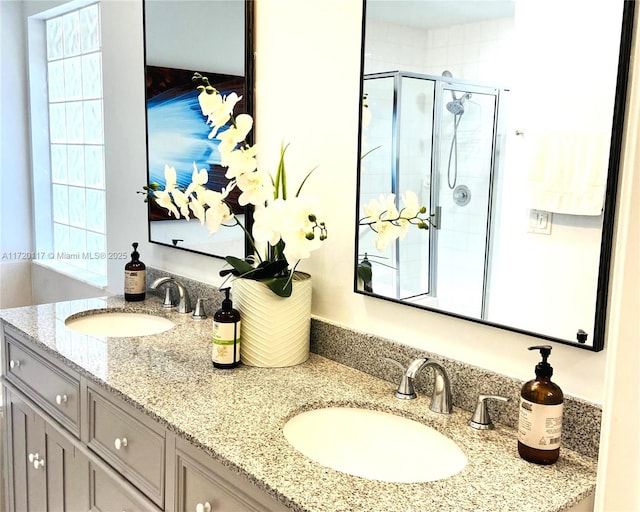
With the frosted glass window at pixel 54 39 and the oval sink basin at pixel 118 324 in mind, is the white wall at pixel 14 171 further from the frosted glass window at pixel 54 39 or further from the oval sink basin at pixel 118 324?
the oval sink basin at pixel 118 324

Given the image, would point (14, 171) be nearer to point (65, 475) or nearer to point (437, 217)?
point (65, 475)

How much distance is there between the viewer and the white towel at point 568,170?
1.17 meters

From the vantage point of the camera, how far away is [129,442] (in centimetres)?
152

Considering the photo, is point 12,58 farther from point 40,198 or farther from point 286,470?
point 286,470

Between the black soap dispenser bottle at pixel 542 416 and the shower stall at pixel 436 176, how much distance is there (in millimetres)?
265

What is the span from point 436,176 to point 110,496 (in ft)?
3.74

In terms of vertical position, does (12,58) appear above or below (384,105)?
above

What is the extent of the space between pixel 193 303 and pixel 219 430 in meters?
1.06

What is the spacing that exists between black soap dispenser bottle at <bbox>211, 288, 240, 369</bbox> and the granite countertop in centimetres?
3

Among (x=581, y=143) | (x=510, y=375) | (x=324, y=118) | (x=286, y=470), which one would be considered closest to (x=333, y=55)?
(x=324, y=118)

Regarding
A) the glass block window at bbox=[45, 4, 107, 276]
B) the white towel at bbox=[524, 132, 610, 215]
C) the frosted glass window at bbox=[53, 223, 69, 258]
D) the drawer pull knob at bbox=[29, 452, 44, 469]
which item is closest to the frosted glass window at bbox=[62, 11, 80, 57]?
the glass block window at bbox=[45, 4, 107, 276]

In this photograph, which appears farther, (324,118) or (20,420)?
(20,420)

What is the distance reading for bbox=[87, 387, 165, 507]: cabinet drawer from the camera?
56.2 inches

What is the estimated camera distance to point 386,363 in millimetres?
1604
